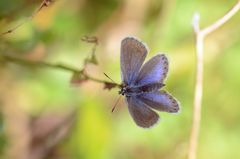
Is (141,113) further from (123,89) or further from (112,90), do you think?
(112,90)

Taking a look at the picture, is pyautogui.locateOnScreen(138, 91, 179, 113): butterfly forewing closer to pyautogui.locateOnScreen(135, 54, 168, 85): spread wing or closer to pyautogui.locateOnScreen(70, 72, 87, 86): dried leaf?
pyautogui.locateOnScreen(135, 54, 168, 85): spread wing

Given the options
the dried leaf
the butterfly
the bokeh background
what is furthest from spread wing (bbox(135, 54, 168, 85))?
the bokeh background

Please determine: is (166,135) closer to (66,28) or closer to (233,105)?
(233,105)

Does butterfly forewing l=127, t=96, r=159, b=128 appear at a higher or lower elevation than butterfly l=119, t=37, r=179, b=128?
lower

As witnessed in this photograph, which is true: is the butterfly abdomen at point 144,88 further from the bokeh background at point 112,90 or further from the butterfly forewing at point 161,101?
the bokeh background at point 112,90

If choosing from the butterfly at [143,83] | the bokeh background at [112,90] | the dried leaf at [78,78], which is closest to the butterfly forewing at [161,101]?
the butterfly at [143,83]

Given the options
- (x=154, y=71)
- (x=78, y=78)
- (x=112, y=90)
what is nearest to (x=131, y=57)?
(x=154, y=71)

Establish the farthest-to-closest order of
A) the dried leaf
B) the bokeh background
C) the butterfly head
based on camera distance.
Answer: the bokeh background → the dried leaf → the butterfly head
